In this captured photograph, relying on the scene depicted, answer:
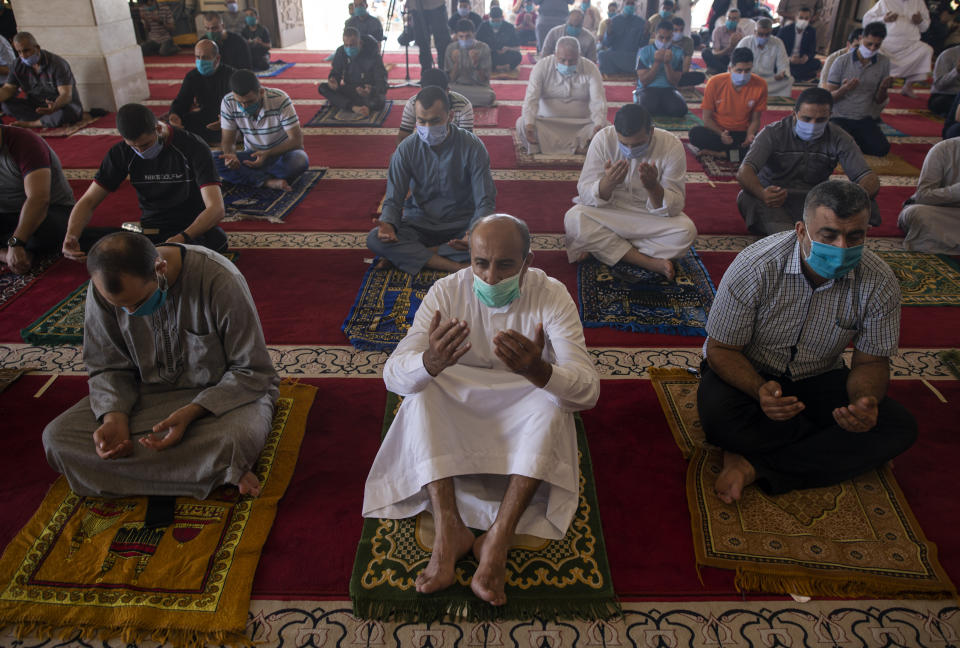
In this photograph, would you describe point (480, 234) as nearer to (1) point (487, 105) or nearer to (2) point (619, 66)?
(1) point (487, 105)

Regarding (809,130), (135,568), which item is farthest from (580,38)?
(135,568)

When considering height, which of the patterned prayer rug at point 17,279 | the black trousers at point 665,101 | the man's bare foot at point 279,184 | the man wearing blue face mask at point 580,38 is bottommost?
the patterned prayer rug at point 17,279

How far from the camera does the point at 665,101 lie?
7398 millimetres

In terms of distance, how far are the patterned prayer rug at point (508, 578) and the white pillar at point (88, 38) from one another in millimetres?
7067

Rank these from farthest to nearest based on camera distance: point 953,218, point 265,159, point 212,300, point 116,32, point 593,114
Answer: point 116,32 → point 593,114 → point 265,159 → point 953,218 → point 212,300

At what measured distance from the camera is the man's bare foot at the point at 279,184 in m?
5.14

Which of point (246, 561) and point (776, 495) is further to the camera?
point (776, 495)

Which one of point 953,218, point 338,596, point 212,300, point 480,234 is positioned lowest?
point 338,596

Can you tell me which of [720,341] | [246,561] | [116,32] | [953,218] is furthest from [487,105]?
[246,561]

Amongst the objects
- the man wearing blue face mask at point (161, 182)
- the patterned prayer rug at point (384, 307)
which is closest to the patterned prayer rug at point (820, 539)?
the patterned prayer rug at point (384, 307)

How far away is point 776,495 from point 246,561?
177 centimetres

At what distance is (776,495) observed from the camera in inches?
90.1

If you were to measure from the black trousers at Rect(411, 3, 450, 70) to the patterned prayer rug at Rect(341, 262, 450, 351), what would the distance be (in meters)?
5.87

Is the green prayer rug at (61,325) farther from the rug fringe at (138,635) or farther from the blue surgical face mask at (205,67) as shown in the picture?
the blue surgical face mask at (205,67)
